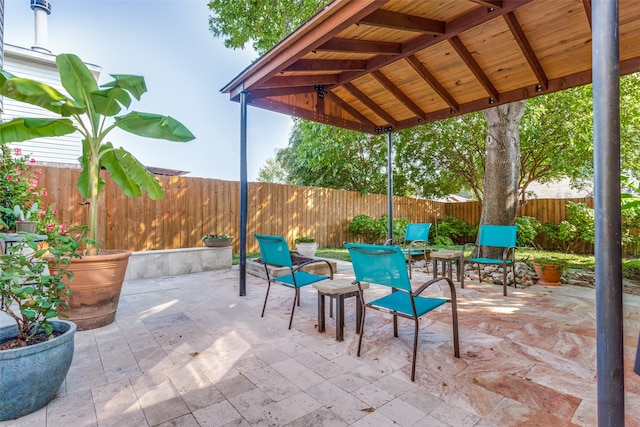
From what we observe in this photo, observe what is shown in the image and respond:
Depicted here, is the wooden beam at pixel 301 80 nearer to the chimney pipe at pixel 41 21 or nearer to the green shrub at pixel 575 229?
the green shrub at pixel 575 229

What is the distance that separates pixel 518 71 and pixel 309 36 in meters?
2.70

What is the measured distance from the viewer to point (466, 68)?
3.90 meters

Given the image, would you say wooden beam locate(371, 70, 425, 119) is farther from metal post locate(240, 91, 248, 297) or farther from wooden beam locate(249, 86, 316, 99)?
metal post locate(240, 91, 248, 297)

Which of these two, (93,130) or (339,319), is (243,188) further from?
(339,319)

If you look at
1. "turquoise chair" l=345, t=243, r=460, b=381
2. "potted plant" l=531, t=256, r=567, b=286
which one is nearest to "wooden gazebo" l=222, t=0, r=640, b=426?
"turquoise chair" l=345, t=243, r=460, b=381

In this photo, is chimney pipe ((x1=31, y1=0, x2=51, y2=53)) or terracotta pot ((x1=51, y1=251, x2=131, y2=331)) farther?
chimney pipe ((x1=31, y1=0, x2=51, y2=53))

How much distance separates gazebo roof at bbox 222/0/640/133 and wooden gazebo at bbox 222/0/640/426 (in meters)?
0.01

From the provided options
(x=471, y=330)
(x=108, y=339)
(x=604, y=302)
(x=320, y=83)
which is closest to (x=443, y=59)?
(x=320, y=83)

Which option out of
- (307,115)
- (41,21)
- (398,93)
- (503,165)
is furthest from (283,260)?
(41,21)

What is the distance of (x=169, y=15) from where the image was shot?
10758 mm

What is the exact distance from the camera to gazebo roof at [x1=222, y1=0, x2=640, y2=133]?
287 cm

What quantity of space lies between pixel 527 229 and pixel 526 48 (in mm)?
7489

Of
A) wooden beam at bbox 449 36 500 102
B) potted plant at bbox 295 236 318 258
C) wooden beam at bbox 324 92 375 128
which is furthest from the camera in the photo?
potted plant at bbox 295 236 318 258

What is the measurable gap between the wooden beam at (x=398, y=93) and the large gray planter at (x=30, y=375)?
4327 millimetres
